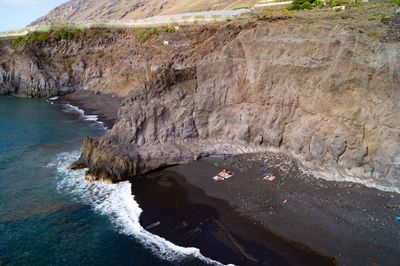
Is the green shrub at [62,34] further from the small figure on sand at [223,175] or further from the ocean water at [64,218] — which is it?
the small figure on sand at [223,175]

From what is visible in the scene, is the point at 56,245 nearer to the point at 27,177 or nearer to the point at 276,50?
the point at 27,177

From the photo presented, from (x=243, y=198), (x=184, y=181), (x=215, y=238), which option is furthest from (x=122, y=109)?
(x=215, y=238)

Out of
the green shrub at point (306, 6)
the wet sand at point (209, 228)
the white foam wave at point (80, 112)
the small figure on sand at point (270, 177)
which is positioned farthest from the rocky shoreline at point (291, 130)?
the white foam wave at point (80, 112)

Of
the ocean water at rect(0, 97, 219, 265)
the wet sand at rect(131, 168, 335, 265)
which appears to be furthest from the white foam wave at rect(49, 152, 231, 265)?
the wet sand at rect(131, 168, 335, 265)

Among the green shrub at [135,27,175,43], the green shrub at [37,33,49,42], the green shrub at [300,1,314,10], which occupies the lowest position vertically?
the green shrub at [135,27,175,43]

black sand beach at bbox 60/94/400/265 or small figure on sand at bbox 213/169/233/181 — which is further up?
small figure on sand at bbox 213/169/233/181

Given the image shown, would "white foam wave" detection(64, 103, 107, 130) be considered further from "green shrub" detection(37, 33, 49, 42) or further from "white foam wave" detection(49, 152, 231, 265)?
"green shrub" detection(37, 33, 49, 42)

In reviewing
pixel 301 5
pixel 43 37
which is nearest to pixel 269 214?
pixel 301 5
